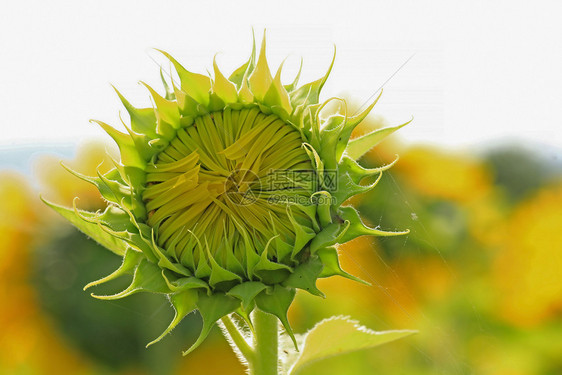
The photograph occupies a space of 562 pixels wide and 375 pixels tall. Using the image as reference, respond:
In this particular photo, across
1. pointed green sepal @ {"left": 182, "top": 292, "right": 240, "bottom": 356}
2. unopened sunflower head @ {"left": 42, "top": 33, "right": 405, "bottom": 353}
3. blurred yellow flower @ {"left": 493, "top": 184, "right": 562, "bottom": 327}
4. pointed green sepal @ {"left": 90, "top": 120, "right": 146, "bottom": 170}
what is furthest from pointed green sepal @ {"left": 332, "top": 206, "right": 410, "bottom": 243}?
blurred yellow flower @ {"left": 493, "top": 184, "right": 562, "bottom": 327}

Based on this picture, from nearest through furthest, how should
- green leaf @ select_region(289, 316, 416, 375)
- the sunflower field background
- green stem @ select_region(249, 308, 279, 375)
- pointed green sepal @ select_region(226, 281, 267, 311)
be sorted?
pointed green sepal @ select_region(226, 281, 267, 311)
green stem @ select_region(249, 308, 279, 375)
green leaf @ select_region(289, 316, 416, 375)
the sunflower field background

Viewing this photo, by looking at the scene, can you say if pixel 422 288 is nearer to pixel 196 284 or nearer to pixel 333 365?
pixel 333 365

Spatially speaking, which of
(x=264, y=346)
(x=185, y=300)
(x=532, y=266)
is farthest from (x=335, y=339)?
(x=532, y=266)

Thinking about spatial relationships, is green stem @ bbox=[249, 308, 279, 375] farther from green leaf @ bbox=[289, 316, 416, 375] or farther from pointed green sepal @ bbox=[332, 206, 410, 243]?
pointed green sepal @ bbox=[332, 206, 410, 243]

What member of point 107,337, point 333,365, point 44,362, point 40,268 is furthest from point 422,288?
point 40,268

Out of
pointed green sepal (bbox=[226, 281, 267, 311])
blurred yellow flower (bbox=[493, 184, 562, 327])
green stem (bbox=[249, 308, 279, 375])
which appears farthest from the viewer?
blurred yellow flower (bbox=[493, 184, 562, 327])

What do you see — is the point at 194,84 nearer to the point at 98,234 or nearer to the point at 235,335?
the point at 98,234

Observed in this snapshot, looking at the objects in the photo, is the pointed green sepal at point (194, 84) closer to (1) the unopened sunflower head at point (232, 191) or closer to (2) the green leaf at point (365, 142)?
(1) the unopened sunflower head at point (232, 191)
